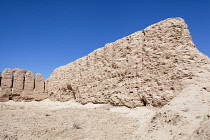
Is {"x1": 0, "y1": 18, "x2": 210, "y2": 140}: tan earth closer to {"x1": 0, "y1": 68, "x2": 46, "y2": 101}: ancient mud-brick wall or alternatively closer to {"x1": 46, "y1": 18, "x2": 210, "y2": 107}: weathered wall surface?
{"x1": 46, "y1": 18, "x2": 210, "y2": 107}: weathered wall surface

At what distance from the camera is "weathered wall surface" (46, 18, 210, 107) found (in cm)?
826

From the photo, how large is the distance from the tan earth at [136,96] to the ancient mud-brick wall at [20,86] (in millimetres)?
4033

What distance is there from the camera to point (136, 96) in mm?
9195

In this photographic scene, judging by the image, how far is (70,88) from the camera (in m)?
14.5

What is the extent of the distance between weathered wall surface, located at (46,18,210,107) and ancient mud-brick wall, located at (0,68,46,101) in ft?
17.9

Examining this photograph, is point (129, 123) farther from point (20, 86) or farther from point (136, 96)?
point (20, 86)

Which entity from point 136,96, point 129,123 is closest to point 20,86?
point 136,96

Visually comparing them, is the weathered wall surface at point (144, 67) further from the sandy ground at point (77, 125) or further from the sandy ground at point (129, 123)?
the sandy ground at point (77, 125)

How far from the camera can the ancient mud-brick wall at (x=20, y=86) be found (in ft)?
52.2

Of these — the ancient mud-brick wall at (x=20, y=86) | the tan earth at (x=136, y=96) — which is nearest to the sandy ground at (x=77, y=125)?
the tan earth at (x=136, y=96)

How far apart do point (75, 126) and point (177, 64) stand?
16.0 ft

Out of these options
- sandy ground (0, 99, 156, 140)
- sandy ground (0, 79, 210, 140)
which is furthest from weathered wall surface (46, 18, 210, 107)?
sandy ground (0, 99, 156, 140)

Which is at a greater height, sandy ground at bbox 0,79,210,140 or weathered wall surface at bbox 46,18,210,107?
weathered wall surface at bbox 46,18,210,107

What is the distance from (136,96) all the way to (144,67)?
1.43m
